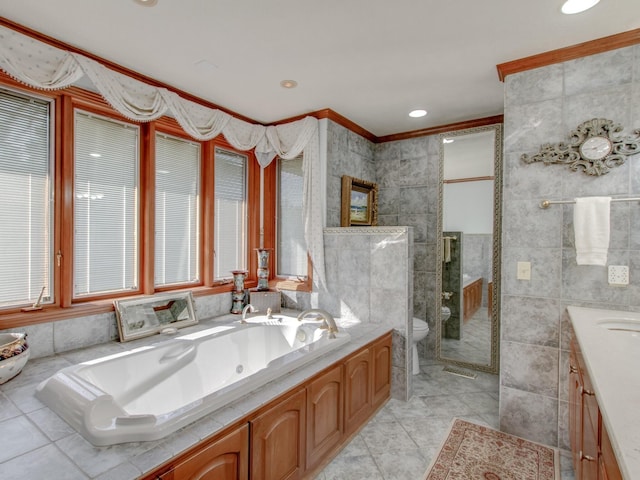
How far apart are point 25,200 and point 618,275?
11.5 ft

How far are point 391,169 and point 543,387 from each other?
2440 millimetres

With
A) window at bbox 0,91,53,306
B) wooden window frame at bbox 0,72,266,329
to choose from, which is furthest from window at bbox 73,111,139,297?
window at bbox 0,91,53,306

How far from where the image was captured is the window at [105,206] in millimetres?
2305

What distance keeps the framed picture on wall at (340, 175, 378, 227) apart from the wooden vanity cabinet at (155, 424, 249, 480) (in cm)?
221

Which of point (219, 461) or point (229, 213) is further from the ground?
point (229, 213)

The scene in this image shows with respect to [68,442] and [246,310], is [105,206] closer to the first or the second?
[246,310]

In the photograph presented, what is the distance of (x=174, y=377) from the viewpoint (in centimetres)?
214

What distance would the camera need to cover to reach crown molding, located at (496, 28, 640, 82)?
1.88 meters

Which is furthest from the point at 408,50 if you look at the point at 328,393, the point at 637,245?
the point at 328,393

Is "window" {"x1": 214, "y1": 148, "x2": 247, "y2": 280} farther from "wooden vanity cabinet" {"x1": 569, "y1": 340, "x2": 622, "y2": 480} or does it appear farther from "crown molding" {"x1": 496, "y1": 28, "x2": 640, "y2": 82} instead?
"wooden vanity cabinet" {"x1": 569, "y1": 340, "x2": 622, "y2": 480}

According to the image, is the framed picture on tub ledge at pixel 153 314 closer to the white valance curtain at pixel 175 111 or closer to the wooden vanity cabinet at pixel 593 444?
the white valance curtain at pixel 175 111

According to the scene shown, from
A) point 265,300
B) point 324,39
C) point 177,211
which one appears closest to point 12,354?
point 177,211

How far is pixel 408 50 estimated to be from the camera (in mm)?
2068

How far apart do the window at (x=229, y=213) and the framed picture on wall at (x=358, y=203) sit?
1.01m
